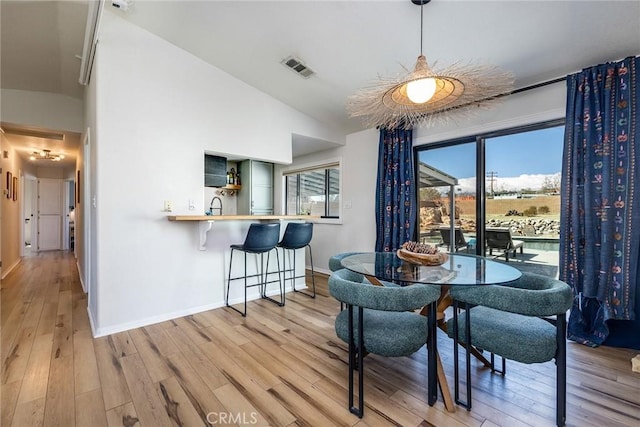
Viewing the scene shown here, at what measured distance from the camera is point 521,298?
56.2 inches

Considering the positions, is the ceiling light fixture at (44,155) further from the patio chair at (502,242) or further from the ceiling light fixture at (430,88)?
the patio chair at (502,242)

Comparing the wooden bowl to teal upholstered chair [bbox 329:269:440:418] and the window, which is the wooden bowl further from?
the window

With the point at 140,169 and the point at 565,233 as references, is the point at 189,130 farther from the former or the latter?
the point at 565,233

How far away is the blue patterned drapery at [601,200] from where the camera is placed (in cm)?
217

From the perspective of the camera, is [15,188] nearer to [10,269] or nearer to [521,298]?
[10,269]

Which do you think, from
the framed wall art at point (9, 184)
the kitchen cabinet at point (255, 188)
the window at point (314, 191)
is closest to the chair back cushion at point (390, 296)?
the window at point (314, 191)

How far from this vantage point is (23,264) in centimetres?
559

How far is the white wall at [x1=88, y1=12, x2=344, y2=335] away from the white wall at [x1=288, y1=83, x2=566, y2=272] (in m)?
1.79

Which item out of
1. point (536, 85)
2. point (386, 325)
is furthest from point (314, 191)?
point (386, 325)

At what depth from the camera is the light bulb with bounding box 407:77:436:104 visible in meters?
1.66

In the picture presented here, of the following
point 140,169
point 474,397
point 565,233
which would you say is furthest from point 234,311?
point 565,233

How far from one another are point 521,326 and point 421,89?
1490 mm

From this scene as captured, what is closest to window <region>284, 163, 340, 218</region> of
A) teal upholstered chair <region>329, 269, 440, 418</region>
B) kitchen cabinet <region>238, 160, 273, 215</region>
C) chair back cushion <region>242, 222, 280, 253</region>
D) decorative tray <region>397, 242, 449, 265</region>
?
kitchen cabinet <region>238, 160, 273, 215</region>

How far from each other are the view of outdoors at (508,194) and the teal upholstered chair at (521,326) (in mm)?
1363
